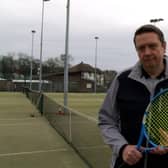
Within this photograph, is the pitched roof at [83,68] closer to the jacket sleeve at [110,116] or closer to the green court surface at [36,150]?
the green court surface at [36,150]

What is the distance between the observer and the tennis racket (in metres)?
2.78

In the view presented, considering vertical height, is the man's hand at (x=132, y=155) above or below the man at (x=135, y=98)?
below

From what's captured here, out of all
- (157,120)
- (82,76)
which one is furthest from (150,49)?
(82,76)

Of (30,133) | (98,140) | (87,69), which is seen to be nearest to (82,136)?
(98,140)

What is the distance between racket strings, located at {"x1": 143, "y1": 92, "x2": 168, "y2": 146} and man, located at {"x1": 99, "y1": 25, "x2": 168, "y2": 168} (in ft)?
0.31

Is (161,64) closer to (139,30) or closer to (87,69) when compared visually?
(139,30)

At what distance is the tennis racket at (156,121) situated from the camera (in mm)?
2775

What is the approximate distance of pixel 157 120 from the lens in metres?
2.83

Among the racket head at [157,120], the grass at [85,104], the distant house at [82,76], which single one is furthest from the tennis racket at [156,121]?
the distant house at [82,76]

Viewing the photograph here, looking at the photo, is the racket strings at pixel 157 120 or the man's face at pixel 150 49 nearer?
the racket strings at pixel 157 120

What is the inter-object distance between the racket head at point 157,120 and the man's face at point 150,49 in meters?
0.25

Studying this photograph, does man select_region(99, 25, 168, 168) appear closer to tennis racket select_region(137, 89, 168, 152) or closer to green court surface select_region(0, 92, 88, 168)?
tennis racket select_region(137, 89, 168, 152)

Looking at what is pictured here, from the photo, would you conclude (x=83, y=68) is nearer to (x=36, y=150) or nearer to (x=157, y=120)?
(x=36, y=150)

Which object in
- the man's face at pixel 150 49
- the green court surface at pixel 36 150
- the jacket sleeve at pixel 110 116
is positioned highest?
the man's face at pixel 150 49
